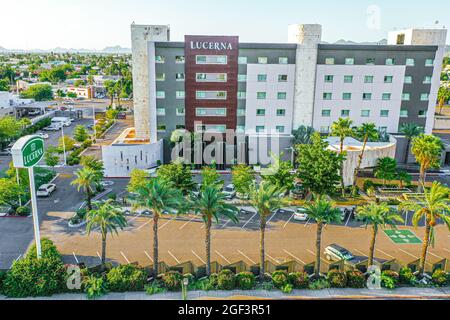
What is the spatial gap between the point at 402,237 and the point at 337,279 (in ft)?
50.9

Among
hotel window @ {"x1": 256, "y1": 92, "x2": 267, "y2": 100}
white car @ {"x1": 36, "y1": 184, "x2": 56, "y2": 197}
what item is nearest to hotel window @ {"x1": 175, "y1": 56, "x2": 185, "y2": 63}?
hotel window @ {"x1": 256, "y1": 92, "x2": 267, "y2": 100}

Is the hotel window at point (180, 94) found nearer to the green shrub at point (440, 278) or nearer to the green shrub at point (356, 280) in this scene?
the green shrub at point (356, 280)

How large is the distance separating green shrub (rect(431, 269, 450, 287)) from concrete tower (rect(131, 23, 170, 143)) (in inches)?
1945

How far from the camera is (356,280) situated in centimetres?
3653

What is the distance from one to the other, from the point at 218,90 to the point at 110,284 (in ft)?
144

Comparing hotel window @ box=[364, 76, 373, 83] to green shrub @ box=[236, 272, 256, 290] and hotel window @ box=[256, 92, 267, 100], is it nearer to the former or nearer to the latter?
hotel window @ box=[256, 92, 267, 100]

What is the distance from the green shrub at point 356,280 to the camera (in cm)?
3656

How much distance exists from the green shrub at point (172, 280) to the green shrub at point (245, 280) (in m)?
5.20

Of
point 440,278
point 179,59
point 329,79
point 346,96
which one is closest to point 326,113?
point 346,96

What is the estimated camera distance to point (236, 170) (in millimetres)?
56469

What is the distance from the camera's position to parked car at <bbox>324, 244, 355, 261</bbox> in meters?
41.2

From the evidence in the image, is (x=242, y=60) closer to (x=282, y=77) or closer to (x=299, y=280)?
(x=282, y=77)
